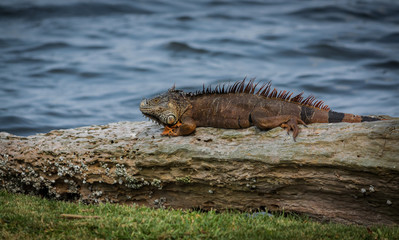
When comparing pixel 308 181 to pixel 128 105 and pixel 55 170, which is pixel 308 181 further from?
pixel 128 105

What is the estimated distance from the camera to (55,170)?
24.7ft

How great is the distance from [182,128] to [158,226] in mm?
1908

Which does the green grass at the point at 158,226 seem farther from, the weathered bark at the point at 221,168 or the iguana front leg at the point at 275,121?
the iguana front leg at the point at 275,121

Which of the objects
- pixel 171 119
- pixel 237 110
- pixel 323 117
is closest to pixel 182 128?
pixel 171 119

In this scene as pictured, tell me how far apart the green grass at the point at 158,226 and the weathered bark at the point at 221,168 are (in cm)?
41

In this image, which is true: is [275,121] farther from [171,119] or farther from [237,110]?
[171,119]

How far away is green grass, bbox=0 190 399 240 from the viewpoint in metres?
5.59

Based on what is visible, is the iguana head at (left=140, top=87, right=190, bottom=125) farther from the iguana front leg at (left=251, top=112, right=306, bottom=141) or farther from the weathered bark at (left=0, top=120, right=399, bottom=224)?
the iguana front leg at (left=251, top=112, right=306, bottom=141)

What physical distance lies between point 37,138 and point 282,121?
402 cm

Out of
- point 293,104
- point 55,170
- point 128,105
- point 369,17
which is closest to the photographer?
point 293,104

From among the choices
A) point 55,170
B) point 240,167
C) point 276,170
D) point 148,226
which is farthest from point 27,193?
point 276,170

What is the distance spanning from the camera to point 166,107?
24.1ft

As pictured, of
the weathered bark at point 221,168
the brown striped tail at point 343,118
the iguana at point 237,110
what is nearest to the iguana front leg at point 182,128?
the iguana at point 237,110

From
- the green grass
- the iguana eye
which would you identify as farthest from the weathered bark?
the green grass
